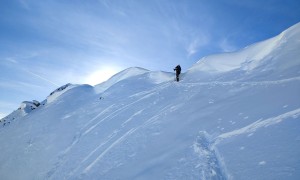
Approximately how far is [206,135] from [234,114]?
2084 mm

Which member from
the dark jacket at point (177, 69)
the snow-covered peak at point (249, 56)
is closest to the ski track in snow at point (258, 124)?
the snow-covered peak at point (249, 56)

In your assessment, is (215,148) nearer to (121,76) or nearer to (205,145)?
(205,145)

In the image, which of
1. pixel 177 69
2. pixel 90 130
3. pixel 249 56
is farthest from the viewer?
pixel 177 69

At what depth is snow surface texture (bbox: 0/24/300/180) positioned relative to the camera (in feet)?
31.0

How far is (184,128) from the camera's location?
14.1 meters

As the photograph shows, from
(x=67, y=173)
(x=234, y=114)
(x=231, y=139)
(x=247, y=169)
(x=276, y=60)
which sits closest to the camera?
(x=247, y=169)

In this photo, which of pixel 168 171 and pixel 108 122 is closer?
pixel 168 171

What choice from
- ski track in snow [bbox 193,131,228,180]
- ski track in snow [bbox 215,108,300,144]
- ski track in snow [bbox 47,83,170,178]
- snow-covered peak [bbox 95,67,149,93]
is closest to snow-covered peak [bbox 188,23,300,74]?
ski track in snow [bbox 47,83,170,178]

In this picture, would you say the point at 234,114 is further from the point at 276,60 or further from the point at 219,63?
the point at 219,63

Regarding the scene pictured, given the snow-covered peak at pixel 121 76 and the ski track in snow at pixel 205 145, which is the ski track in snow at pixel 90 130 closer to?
the ski track in snow at pixel 205 145

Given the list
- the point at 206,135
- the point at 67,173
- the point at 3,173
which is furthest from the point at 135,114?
the point at 3,173

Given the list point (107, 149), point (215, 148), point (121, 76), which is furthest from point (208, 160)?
point (121, 76)

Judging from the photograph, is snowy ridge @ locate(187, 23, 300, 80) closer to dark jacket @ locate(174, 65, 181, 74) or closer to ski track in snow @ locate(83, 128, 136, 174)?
dark jacket @ locate(174, 65, 181, 74)

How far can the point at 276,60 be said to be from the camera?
18.4 meters
